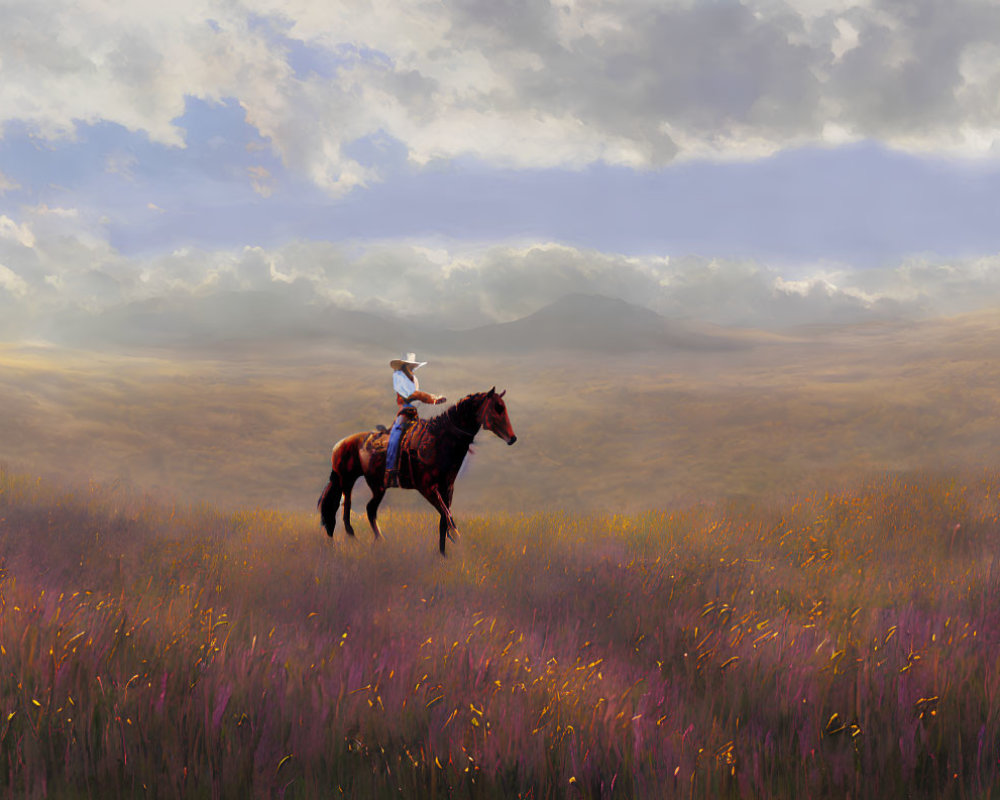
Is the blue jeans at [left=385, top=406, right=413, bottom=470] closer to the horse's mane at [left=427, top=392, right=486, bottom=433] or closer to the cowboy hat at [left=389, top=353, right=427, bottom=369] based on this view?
the horse's mane at [left=427, top=392, right=486, bottom=433]

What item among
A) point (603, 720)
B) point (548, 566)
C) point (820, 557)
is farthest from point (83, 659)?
point (820, 557)

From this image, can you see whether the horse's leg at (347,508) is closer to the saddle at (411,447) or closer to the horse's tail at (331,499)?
the horse's tail at (331,499)

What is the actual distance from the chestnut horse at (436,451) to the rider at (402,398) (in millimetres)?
108

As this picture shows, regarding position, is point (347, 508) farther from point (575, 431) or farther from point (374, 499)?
point (575, 431)

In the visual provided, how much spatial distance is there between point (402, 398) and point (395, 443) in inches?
27.1

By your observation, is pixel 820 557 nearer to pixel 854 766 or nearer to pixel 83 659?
pixel 854 766

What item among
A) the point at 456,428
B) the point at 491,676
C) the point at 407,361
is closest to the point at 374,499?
the point at 456,428

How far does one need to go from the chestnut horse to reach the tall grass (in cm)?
137

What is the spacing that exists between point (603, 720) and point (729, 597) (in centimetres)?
324

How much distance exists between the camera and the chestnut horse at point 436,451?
826 cm

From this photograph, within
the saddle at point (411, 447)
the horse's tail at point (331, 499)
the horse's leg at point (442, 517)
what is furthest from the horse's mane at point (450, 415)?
the horse's tail at point (331, 499)

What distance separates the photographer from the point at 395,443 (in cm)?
906

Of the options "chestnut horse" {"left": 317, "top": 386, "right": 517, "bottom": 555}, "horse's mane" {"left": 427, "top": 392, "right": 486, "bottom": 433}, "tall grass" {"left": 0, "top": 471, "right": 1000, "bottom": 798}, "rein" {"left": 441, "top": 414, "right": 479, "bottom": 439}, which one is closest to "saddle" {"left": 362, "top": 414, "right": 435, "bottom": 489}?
"chestnut horse" {"left": 317, "top": 386, "right": 517, "bottom": 555}

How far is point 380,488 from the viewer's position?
953 centimetres
